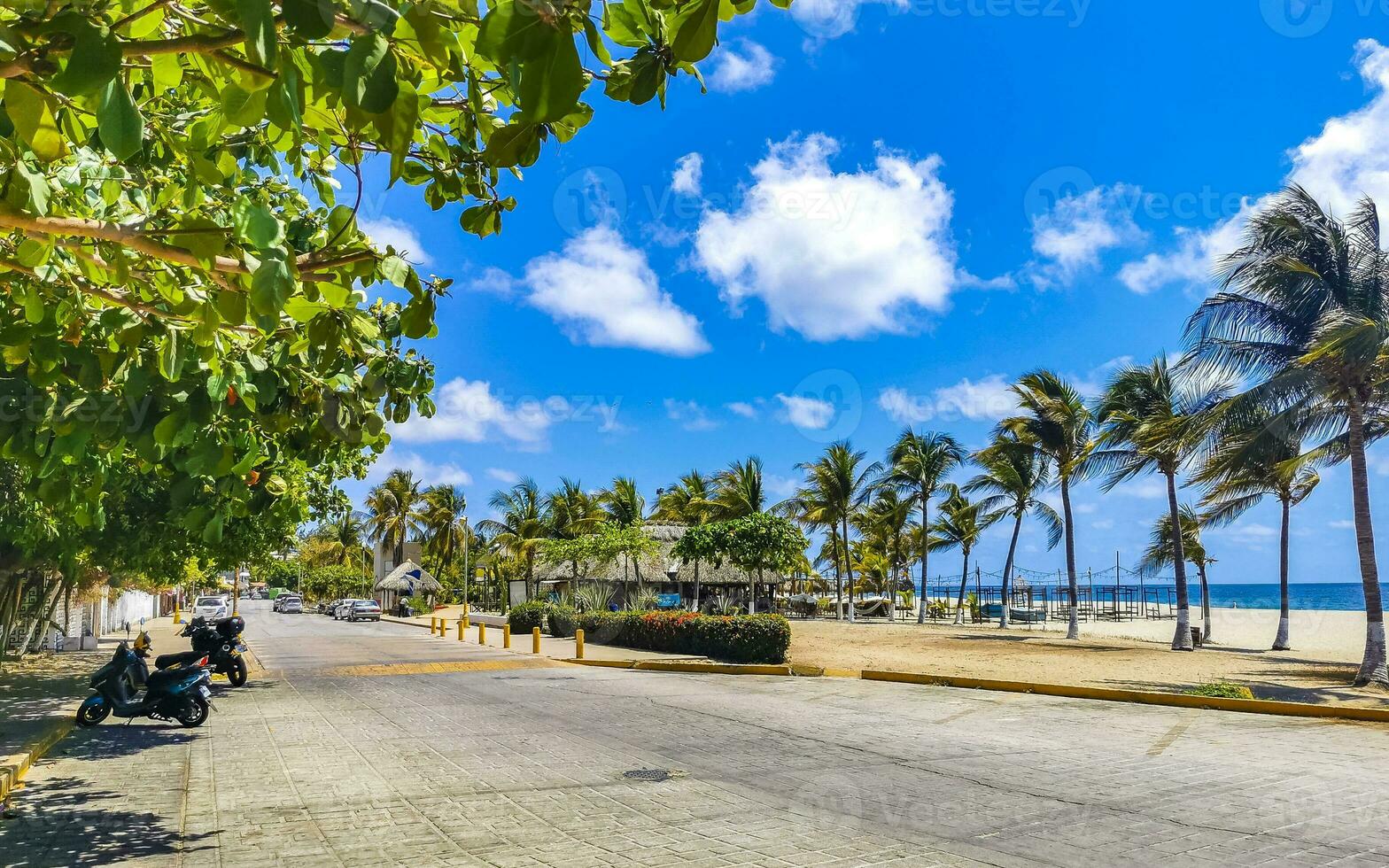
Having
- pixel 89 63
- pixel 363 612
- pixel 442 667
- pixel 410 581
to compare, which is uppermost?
pixel 89 63

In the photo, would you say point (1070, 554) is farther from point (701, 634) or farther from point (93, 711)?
point (93, 711)

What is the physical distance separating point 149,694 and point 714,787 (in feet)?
26.5

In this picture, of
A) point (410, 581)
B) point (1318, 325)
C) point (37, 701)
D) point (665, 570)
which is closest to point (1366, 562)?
point (1318, 325)

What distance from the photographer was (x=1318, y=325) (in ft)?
57.5

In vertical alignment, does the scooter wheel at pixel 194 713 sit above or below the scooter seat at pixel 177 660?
below

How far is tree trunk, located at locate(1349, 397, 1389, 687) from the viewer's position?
16.8 m

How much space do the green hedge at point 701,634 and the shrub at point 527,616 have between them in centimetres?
600

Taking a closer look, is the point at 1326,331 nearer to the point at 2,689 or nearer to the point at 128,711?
the point at 128,711

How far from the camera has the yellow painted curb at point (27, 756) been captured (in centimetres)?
821

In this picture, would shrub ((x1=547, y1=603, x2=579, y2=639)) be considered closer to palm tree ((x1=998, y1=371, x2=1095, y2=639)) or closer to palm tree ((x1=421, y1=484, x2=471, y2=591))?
palm tree ((x1=998, y1=371, x2=1095, y2=639))

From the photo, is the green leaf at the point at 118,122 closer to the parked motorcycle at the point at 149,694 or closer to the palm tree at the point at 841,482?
the parked motorcycle at the point at 149,694

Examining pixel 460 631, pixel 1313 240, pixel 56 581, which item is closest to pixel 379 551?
pixel 460 631

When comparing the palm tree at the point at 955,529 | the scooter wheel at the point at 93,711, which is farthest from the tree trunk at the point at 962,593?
the scooter wheel at the point at 93,711

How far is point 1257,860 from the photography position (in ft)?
19.5
